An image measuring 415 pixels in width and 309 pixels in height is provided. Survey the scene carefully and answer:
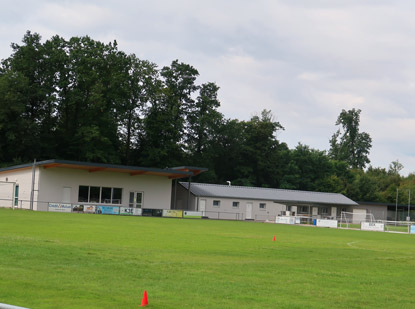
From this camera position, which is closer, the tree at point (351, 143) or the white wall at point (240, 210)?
the white wall at point (240, 210)

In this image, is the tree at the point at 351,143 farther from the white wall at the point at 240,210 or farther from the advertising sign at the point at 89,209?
the advertising sign at the point at 89,209

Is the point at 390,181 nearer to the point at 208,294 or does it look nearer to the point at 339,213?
the point at 339,213

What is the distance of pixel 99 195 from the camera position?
5828 centimetres

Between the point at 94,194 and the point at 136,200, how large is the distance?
17.2 feet

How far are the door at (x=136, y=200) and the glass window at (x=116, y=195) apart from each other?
1.44 metres

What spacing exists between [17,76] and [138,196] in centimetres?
2260

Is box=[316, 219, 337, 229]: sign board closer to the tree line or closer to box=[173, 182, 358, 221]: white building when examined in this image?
box=[173, 182, 358, 221]: white building

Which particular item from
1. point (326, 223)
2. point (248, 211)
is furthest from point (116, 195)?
point (326, 223)

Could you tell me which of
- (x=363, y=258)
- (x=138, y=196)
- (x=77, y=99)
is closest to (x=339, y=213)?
(x=138, y=196)

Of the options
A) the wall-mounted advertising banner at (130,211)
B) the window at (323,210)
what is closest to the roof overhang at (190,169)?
the wall-mounted advertising banner at (130,211)

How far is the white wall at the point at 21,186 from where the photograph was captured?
54.3 meters

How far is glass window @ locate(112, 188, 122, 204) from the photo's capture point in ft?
195

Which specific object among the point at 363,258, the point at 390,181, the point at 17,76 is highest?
the point at 17,76

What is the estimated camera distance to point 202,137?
9031cm
